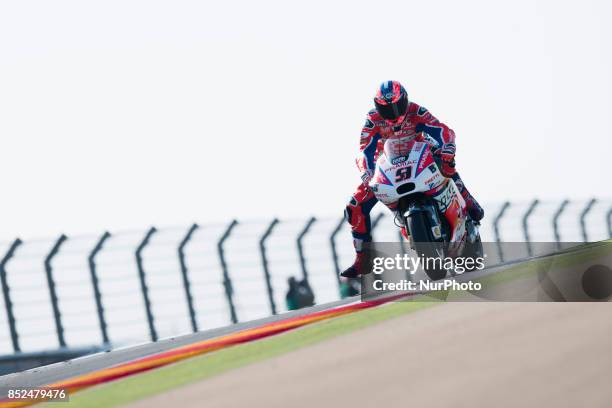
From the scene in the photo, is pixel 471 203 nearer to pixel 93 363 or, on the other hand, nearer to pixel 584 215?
pixel 93 363

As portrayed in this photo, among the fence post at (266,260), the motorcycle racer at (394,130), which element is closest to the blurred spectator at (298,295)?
the fence post at (266,260)

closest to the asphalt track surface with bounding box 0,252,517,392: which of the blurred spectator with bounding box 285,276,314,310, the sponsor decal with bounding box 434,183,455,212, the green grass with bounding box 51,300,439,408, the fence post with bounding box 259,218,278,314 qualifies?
the sponsor decal with bounding box 434,183,455,212

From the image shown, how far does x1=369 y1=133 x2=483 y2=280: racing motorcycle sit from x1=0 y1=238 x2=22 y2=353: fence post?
16.2 ft

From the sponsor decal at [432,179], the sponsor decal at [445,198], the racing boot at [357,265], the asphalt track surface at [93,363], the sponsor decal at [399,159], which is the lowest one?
the asphalt track surface at [93,363]

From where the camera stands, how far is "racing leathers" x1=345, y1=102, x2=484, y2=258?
36.2ft

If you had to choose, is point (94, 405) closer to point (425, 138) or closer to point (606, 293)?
point (606, 293)

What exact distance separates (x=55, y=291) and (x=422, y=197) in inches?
211

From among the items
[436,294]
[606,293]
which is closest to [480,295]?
[436,294]

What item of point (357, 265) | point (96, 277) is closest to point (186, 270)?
point (96, 277)

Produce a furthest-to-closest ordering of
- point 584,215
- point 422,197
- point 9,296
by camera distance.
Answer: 1. point 584,215
2. point 9,296
3. point 422,197

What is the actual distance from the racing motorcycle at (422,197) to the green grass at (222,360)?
1.70 metres

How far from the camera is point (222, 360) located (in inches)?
296

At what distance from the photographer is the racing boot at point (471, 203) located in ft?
38.2

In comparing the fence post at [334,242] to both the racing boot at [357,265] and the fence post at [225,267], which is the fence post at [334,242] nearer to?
the fence post at [225,267]
